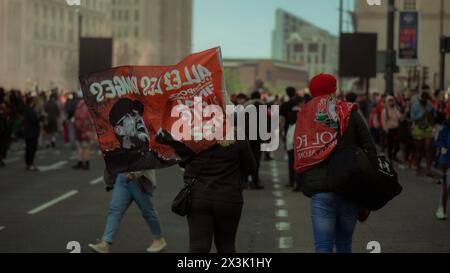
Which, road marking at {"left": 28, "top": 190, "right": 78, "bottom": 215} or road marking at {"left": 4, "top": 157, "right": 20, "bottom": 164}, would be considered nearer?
road marking at {"left": 28, "top": 190, "right": 78, "bottom": 215}

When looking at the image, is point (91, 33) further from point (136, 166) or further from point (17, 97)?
point (136, 166)

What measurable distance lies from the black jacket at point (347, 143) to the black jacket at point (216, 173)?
0.49m

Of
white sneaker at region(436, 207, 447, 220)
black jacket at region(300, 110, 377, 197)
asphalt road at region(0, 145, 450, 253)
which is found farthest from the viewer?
white sneaker at region(436, 207, 447, 220)

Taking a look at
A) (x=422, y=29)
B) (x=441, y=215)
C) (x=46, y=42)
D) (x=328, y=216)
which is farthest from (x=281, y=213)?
(x=46, y=42)

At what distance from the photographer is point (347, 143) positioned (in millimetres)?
6926

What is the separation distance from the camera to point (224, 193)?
705 centimetres

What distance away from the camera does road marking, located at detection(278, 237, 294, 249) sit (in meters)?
10.8

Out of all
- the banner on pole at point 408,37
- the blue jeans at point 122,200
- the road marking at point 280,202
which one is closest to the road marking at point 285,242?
the blue jeans at point 122,200

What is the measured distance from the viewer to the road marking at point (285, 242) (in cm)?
1077

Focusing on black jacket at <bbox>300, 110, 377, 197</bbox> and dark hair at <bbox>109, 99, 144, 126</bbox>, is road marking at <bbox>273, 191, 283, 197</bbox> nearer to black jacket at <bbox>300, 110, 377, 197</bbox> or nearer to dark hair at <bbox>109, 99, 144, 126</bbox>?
dark hair at <bbox>109, 99, 144, 126</bbox>

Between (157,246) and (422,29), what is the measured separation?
41193mm

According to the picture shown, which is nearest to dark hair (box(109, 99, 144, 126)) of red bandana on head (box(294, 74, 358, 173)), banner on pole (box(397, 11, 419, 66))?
red bandana on head (box(294, 74, 358, 173))

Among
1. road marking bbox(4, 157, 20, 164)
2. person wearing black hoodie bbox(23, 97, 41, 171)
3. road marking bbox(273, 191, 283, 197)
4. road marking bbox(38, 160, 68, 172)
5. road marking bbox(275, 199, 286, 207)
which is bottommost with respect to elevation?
road marking bbox(4, 157, 20, 164)

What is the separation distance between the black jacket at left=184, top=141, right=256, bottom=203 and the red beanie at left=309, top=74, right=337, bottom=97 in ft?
2.08
